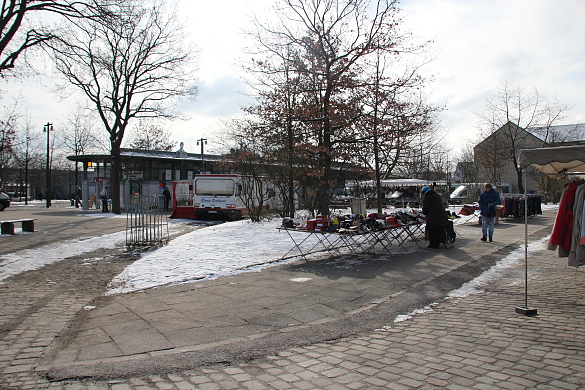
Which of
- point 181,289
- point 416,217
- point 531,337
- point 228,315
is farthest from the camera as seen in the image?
point 416,217

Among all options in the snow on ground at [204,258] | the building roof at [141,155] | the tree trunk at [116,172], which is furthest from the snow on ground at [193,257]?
the building roof at [141,155]

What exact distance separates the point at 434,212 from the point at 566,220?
5.61m

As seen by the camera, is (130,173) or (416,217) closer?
(416,217)

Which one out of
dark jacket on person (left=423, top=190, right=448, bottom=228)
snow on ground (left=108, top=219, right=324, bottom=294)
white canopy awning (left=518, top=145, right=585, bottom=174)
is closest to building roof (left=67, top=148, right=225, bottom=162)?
snow on ground (left=108, top=219, right=324, bottom=294)

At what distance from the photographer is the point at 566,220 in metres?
6.37

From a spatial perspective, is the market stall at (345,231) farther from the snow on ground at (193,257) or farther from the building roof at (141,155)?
the building roof at (141,155)

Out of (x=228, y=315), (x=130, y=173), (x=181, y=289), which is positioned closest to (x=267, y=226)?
(x=181, y=289)

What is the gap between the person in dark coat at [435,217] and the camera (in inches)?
470

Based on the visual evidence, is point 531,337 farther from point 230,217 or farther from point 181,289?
point 230,217

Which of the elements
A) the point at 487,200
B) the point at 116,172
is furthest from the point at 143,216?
the point at 116,172

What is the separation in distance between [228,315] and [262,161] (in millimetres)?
13399

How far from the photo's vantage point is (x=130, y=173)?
114 ft

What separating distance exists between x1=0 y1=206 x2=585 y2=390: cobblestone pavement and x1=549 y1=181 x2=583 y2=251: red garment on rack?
0.88 m

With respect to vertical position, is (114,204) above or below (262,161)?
below
